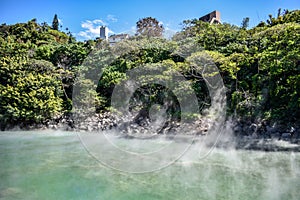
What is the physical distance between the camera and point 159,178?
5691 mm

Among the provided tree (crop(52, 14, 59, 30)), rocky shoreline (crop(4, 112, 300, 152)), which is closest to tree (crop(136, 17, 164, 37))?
rocky shoreline (crop(4, 112, 300, 152))

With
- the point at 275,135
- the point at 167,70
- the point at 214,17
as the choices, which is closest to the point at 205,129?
the point at 275,135

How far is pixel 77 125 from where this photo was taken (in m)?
13.5

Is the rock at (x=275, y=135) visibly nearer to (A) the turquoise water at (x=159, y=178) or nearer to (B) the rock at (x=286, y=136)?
(B) the rock at (x=286, y=136)

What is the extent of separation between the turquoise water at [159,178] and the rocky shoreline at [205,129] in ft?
3.72

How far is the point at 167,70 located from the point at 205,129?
3.23 meters

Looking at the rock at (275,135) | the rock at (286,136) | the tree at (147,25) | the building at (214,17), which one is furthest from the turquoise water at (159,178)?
the building at (214,17)

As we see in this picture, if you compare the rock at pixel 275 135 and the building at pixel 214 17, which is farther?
the building at pixel 214 17

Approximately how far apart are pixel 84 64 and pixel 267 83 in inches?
399

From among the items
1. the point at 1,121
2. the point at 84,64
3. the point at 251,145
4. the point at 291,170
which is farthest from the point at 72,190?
the point at 84,64

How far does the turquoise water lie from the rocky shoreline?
1135 mm

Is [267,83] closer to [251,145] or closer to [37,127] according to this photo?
[251,145]

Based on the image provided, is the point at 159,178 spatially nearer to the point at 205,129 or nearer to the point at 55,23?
the point at 205,129

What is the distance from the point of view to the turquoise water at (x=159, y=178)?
15.6 ft
